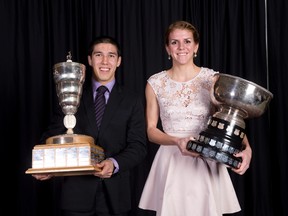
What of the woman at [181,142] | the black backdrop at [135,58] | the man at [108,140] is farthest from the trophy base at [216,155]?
the black backdrop at [135,58]

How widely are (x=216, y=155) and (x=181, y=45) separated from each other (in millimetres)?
601

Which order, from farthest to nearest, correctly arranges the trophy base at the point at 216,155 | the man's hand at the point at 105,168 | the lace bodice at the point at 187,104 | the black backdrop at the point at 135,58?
the black backdrop at the point at 135,58
the lace bodice at the point at 187,104
the man's hand at the point at 105,168
the trophy base at the point at 216,155

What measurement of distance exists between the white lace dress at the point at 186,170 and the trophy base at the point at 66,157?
40 cm

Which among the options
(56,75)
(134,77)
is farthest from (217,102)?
(134,77)

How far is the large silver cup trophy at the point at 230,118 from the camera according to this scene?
188 centimetres

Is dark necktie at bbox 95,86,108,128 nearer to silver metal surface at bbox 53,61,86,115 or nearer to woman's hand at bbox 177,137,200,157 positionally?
silver metal surface at bbox 53,61,86,115

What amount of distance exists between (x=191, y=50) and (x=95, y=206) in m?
0.86

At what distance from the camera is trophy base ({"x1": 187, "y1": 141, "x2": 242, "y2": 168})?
188 cm

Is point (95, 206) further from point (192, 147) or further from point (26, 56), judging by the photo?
point (26, 56)

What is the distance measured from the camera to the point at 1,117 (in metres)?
3.27

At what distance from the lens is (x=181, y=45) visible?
2215 millimetres

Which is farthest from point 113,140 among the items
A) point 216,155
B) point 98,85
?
point 216,155

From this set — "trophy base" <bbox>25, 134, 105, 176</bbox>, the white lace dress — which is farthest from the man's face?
"trophy base" <bbox>25, 134, 105, 176</bbox>

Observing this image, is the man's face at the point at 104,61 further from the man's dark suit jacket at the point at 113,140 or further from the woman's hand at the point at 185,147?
the woman's hand at the point at 185,147
